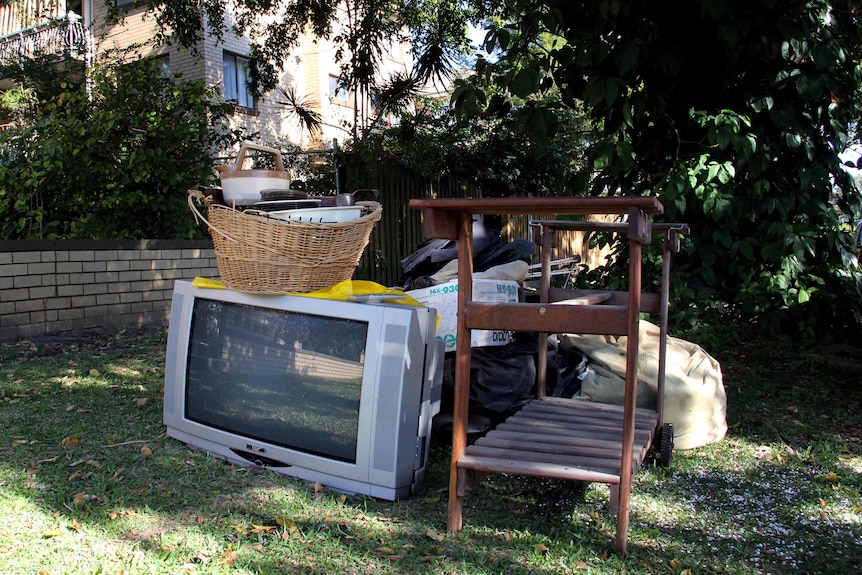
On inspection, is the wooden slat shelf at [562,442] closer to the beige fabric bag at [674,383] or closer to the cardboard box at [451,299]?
the beige fabric bag at [674,383]

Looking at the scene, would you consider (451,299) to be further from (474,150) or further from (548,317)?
(474,150)

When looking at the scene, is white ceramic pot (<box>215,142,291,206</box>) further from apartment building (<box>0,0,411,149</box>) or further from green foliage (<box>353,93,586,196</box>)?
apartment building (<box>0,0,411,149</box>)

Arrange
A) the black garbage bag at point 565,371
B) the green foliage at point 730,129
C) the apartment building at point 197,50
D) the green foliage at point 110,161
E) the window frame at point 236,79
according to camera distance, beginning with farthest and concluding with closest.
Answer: the window frame at point 236,79 → the apartment building at point 197,50 → the green foliage at point 110,161 → the green foliage at point 730,129 → the black garbage bag at point 565,371

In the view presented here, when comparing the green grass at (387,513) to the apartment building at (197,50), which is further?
the apartment building at (197,50)

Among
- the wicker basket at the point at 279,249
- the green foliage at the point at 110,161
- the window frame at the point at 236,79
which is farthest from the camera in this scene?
the window frame at the point at 236,79

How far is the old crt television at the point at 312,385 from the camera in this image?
8.21ft

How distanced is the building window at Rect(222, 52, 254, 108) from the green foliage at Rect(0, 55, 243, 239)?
23.6 ft

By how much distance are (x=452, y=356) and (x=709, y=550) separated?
151 centimetres

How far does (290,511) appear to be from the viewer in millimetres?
2467

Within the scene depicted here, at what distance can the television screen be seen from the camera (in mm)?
2588

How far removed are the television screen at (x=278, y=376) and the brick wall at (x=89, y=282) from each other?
311 cm

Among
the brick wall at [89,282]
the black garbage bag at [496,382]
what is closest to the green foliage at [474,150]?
the brick wall at [89,282]

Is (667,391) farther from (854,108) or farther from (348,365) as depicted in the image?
(854,108)

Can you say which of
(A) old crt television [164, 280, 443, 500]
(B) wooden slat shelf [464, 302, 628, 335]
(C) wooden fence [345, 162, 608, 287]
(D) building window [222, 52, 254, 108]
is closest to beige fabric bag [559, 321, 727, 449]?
(A) old crt television [164, 280, 443, 500]
